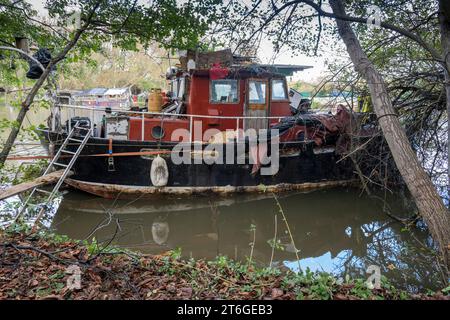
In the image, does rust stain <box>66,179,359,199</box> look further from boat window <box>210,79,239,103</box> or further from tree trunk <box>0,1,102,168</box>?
tree trunk <box>0,1,102,168</box>

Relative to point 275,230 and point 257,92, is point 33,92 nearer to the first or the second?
point 275,230

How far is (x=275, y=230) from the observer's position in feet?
21.0

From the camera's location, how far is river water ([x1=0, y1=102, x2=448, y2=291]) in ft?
17.3

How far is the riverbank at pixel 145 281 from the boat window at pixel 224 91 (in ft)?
18.1

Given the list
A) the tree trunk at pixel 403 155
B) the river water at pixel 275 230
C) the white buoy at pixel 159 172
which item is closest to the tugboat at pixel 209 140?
the white buoy at pixel 159 172

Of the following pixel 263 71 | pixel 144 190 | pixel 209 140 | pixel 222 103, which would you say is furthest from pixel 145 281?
pixel 222 103

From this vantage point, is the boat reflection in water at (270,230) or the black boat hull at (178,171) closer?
the boat reflection in water at (270,230)

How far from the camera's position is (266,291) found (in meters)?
2.63

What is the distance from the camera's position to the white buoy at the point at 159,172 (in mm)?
7383

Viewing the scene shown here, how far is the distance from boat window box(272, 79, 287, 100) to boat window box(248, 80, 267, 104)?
31 cm

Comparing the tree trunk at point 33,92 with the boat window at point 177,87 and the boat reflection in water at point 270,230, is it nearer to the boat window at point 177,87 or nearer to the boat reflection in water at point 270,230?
the boat reflection in water at point 270,230

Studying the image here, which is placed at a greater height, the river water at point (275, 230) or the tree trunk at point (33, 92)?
the tree trunk at point (33, 92)

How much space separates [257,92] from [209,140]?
1.81 meters
